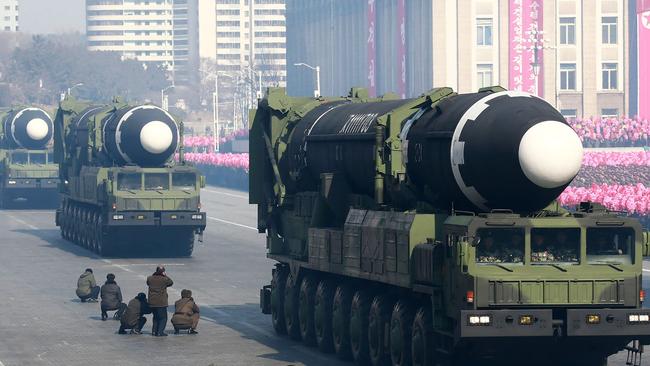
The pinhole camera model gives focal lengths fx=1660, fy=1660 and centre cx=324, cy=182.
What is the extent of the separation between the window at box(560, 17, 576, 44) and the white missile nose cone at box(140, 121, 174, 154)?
8468 centimetres

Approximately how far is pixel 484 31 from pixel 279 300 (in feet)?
318

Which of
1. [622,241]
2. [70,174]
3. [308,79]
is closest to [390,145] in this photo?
[622,241]

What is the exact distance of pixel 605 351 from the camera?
2348 centimetres

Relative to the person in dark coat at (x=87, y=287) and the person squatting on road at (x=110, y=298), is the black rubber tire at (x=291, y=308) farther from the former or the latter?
the person in dark coat at (x=87, y=287)

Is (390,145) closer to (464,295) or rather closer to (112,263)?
(464,295)

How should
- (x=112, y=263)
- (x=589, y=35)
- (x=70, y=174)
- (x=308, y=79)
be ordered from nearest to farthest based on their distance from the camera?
(x=112, y=263), (x=70, y=174), (x=589, y=35), (x=308, y=79)

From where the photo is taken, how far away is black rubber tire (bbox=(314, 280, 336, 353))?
94.7ft

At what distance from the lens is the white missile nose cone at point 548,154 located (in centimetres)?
2281

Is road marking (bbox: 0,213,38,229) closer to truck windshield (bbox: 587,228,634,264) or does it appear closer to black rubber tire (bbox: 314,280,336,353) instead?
black rubber tire (bbox: 314,280,336,353)

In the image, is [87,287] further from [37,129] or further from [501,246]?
[37,129]

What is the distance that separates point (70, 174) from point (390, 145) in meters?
32.3

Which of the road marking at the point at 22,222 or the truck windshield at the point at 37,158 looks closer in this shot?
the road marking at the point at 22,222

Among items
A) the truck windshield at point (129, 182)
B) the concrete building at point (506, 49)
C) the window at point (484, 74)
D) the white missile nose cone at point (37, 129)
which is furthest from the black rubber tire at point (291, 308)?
the window at point (484, 74)

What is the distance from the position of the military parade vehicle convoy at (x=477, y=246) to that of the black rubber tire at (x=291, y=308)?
2782 mm
